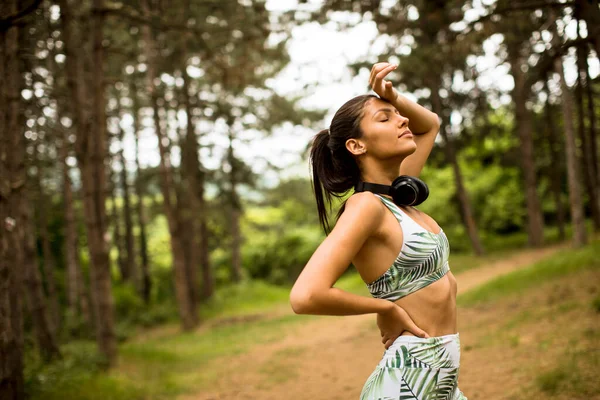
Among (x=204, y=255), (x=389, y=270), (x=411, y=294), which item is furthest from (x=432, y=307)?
(x=204, y=255)

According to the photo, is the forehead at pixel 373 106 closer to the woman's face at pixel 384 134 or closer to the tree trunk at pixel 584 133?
the woman's face at pixel 384 134

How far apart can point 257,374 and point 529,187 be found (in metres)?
15.0

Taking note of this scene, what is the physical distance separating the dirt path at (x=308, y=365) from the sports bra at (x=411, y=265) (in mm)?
6067

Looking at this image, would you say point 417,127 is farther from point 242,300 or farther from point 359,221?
point 242,300

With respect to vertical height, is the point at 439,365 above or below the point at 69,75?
below

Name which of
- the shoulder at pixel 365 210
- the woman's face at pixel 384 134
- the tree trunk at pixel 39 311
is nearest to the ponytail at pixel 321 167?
the woman's face at pixel 384 134

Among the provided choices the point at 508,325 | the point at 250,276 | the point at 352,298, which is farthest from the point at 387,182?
the point at 250,276

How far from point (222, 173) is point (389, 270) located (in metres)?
23.0

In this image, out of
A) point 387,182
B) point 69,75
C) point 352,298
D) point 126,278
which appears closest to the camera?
point 352,298

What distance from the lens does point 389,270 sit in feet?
7.57

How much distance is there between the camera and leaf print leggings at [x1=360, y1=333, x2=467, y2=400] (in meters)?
2.27

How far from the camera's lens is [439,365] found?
90.7 inches

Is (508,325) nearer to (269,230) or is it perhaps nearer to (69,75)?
(69,75)

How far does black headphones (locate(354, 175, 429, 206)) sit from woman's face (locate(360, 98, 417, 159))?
0.11 meters
